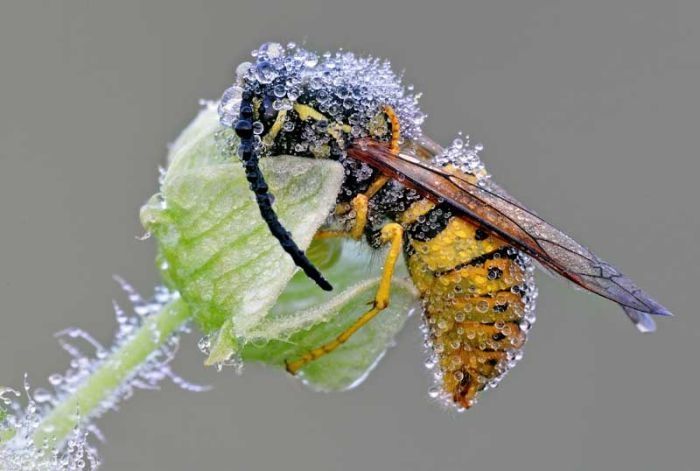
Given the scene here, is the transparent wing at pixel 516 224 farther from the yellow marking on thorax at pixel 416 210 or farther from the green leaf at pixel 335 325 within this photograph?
the green leaf at pixel 335 325

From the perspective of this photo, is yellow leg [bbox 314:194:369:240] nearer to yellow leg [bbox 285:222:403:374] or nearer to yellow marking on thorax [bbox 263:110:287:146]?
yellow leg [bbox 285:222:403:374]

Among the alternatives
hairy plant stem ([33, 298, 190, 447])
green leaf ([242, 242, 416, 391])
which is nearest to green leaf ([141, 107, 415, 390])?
green leaf ([242, 242, 416, 391])

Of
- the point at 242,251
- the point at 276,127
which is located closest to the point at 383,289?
the point at 242,251

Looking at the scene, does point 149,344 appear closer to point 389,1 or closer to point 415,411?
point 415,411

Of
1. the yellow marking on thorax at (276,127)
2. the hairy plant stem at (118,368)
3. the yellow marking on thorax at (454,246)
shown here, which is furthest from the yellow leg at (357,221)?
the hairy plant stem at (118,368)

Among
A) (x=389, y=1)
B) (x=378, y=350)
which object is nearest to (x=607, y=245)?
(x=389, y=1)

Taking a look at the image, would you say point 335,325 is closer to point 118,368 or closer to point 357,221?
point 357,221
